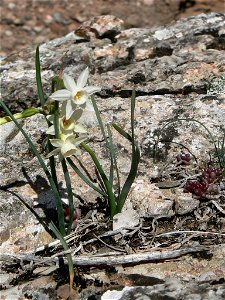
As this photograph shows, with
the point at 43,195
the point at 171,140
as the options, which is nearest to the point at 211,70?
the point at 171,140

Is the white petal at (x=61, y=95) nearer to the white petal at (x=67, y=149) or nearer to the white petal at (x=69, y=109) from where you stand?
the white petal at (x=69, y=109)

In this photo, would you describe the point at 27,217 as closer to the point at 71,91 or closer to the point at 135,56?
the point at 71,91

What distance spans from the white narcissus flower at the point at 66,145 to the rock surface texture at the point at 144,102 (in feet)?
1.41

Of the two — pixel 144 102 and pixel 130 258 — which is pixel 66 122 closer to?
pixel 130 258

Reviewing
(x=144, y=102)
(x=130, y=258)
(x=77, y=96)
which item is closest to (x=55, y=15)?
(x=144, y=102)

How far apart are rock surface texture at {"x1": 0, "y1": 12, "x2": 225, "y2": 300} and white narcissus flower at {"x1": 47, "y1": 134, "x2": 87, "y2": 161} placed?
16.9 inches

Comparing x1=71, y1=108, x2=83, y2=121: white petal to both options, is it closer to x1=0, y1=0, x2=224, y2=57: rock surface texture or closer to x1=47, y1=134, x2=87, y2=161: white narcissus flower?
x1=47, y1=134, x2=87, y2=161: white narcissus flower

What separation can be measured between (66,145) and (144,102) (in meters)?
0.96

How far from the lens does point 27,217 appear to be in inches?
106

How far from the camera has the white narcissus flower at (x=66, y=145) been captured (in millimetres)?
2350

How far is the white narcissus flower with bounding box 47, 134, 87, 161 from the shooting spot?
2.35 metres

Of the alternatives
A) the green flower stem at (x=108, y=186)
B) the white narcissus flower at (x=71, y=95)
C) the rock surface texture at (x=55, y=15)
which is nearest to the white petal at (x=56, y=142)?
the white narcissus flower at (x=71, y=95)

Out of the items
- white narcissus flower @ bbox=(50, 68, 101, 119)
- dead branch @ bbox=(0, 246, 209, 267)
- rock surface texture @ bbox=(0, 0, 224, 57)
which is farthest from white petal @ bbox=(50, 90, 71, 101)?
rock surface texture @ bbox=(0, 0, 224, 57)

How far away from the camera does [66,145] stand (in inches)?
92.9
